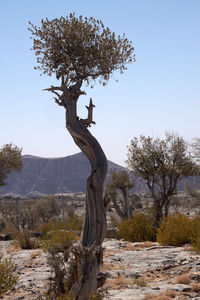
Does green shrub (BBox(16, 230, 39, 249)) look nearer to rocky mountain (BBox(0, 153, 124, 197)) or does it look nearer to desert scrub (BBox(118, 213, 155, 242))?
desert scrub (BBox(118, 213, 155, 242))

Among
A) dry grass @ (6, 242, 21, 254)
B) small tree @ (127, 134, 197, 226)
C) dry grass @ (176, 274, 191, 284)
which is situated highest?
small tree @ (127, 134, 197, 226)

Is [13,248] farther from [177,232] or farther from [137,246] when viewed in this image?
[177,232]

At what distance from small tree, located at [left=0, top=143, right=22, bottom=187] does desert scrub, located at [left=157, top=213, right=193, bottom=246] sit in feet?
39.0

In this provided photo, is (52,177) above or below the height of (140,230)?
above

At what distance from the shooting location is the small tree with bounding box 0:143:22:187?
879 inches

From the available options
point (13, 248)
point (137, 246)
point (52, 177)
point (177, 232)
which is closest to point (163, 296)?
point (177, 232)

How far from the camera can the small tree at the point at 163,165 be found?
16.6 metres

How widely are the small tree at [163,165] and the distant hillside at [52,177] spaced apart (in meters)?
70.1

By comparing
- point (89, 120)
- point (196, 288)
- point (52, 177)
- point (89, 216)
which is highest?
point (52, 177)

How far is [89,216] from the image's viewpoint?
21.3 ft

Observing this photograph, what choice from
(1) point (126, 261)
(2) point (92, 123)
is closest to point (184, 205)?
(1) point (126, 261)

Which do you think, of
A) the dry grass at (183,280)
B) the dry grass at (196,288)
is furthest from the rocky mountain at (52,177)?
the dry grass at (196,288)

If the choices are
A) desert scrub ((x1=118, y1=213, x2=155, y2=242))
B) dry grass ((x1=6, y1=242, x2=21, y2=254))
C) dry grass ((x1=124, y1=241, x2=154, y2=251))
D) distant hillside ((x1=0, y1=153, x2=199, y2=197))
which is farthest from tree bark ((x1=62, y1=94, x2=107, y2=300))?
distant hillside ((x1=0, y1=153, x2=199, y2=197))

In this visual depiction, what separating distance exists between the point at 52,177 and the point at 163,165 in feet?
261
